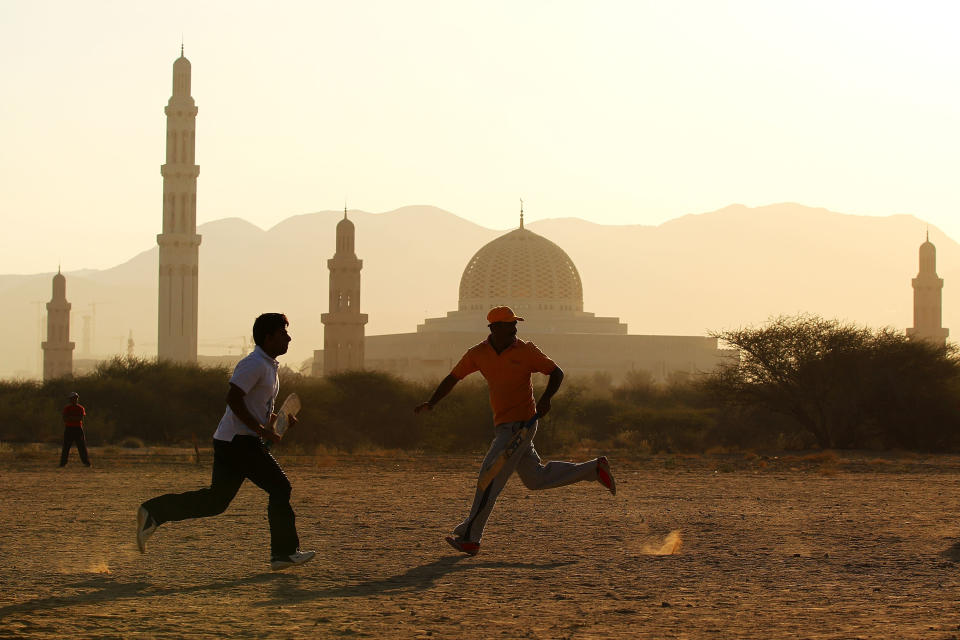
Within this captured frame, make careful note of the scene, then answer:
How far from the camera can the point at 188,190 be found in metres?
58.3

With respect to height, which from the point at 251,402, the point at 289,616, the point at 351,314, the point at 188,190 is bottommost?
the point at 289,616

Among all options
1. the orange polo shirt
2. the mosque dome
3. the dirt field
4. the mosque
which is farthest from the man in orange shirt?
the mosque dome

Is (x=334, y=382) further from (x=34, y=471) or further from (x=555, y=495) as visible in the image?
(x=555, y=495)

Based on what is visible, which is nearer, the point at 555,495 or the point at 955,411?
the point at 555,495

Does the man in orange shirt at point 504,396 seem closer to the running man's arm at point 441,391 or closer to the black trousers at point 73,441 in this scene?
the running man's arm at point 441,391

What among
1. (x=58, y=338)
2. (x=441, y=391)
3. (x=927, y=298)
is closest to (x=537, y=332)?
(x=927, y=298)

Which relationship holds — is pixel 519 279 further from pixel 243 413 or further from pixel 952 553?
pixel 243 413

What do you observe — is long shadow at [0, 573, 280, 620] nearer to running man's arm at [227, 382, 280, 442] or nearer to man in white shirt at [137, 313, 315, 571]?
man in white shirt at [137, 313, 315, 571]

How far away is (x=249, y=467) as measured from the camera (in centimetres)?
690

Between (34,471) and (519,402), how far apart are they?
9.65 m

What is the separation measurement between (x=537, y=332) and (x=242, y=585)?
2531 inches

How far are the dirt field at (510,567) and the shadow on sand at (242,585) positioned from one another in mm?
14

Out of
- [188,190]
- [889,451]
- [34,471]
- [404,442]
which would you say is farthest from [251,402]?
[188,190]

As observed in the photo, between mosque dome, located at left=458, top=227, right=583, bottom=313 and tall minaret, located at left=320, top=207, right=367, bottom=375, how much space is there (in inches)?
696
